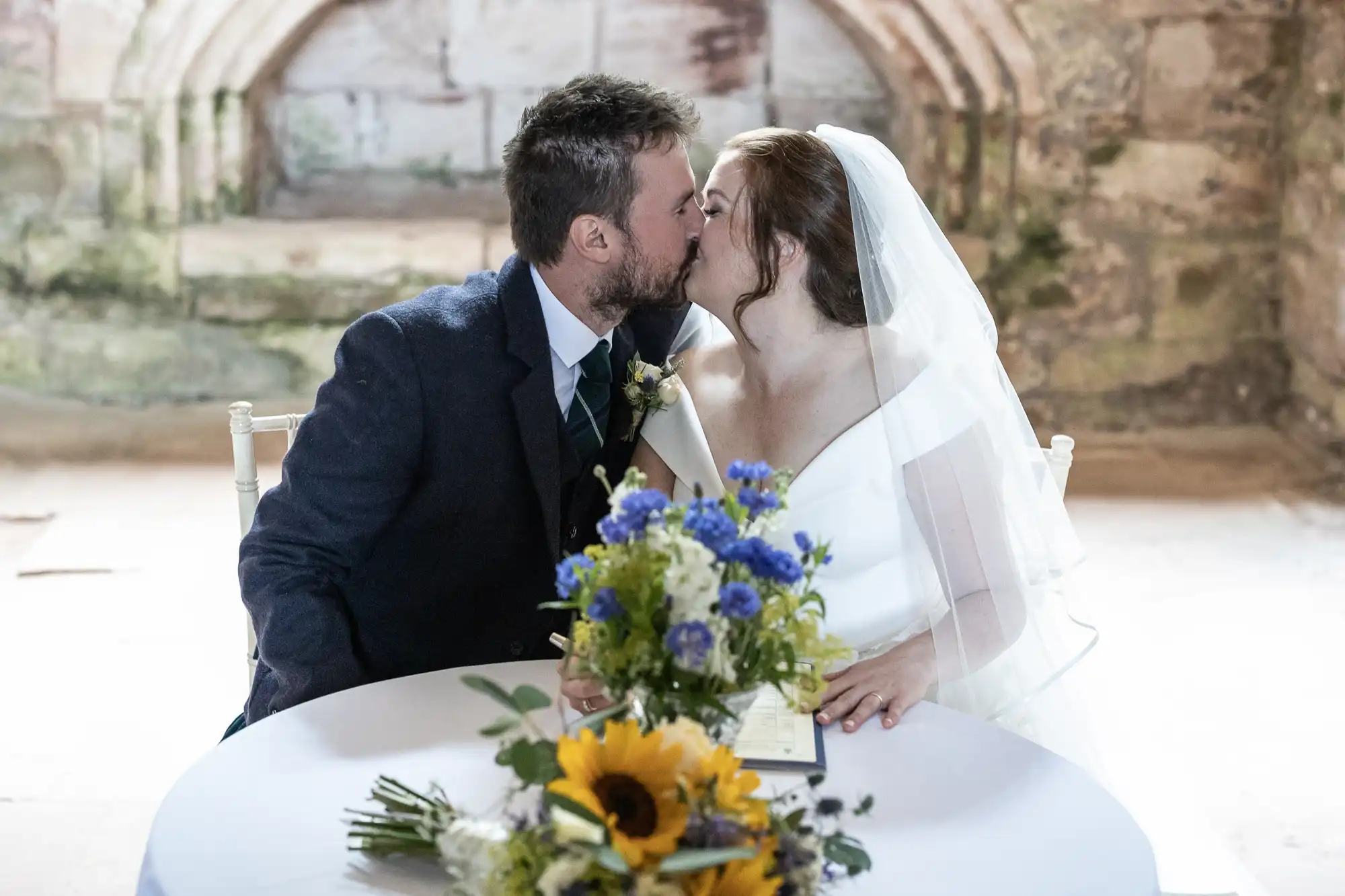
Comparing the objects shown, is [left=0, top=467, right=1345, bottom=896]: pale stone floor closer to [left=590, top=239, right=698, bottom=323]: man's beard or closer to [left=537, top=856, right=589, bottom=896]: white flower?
[left=590, top=239, right=698, bottom=323]: man's beard

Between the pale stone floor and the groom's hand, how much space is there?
1.17 metres

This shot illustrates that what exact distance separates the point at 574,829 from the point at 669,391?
1.24 meters

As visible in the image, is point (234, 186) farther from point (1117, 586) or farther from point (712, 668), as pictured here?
point (712, 668)

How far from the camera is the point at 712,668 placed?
4.29ft

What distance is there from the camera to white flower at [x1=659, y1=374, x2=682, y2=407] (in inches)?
91.3

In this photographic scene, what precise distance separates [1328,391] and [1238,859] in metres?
2.62

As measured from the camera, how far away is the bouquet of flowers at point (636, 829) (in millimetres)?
1159

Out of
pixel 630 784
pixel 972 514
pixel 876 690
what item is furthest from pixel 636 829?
pixel 972 514

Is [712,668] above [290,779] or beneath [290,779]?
above

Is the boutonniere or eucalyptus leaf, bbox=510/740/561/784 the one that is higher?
the boutonniere

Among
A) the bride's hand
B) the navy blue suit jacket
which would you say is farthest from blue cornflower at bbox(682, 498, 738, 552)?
the navy blue suit jacket

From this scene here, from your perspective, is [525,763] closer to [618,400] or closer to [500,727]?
[500,727]

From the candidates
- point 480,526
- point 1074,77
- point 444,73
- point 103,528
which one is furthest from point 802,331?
point 444,73

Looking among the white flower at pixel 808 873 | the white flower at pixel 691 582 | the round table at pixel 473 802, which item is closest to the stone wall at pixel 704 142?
the round table at pixel 473 802
